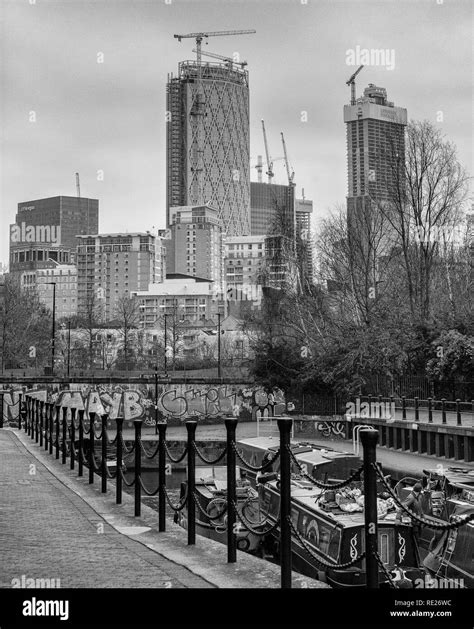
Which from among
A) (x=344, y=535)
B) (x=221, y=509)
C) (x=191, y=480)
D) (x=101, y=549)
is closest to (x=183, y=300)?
(x=221, y=509)

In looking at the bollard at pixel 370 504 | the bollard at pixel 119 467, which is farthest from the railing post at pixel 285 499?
the bollard at pixel 119 467

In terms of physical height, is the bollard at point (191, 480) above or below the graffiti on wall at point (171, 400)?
above

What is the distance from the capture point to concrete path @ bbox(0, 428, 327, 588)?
6504mm

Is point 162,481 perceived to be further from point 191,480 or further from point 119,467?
point 119,467

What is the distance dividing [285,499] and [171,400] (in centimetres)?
5189

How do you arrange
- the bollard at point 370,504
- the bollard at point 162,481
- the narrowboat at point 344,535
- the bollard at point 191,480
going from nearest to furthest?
the bollard at point 370,504 → the bollard at point 191,480 → the bollard at point 162,481 → the narrowboat at point 344,535

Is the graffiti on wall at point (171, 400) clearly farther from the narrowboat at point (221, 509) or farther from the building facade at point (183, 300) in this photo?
the building facade at point (183, 300)

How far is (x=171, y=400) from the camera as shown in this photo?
5775cm

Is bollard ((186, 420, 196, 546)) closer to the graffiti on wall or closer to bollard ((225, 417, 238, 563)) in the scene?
bollard ((225, 417, 238, 563))

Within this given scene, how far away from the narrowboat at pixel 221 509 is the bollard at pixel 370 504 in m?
11.1

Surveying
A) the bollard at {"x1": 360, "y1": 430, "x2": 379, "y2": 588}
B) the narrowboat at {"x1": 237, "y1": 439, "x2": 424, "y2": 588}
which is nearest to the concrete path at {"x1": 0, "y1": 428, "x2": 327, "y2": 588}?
the bollard at {"x1": 360, "y1": 430, "x2": 379, "y2": 588}

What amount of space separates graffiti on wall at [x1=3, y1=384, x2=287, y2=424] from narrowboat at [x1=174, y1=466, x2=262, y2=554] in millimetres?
29889

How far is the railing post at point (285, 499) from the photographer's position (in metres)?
6.20
